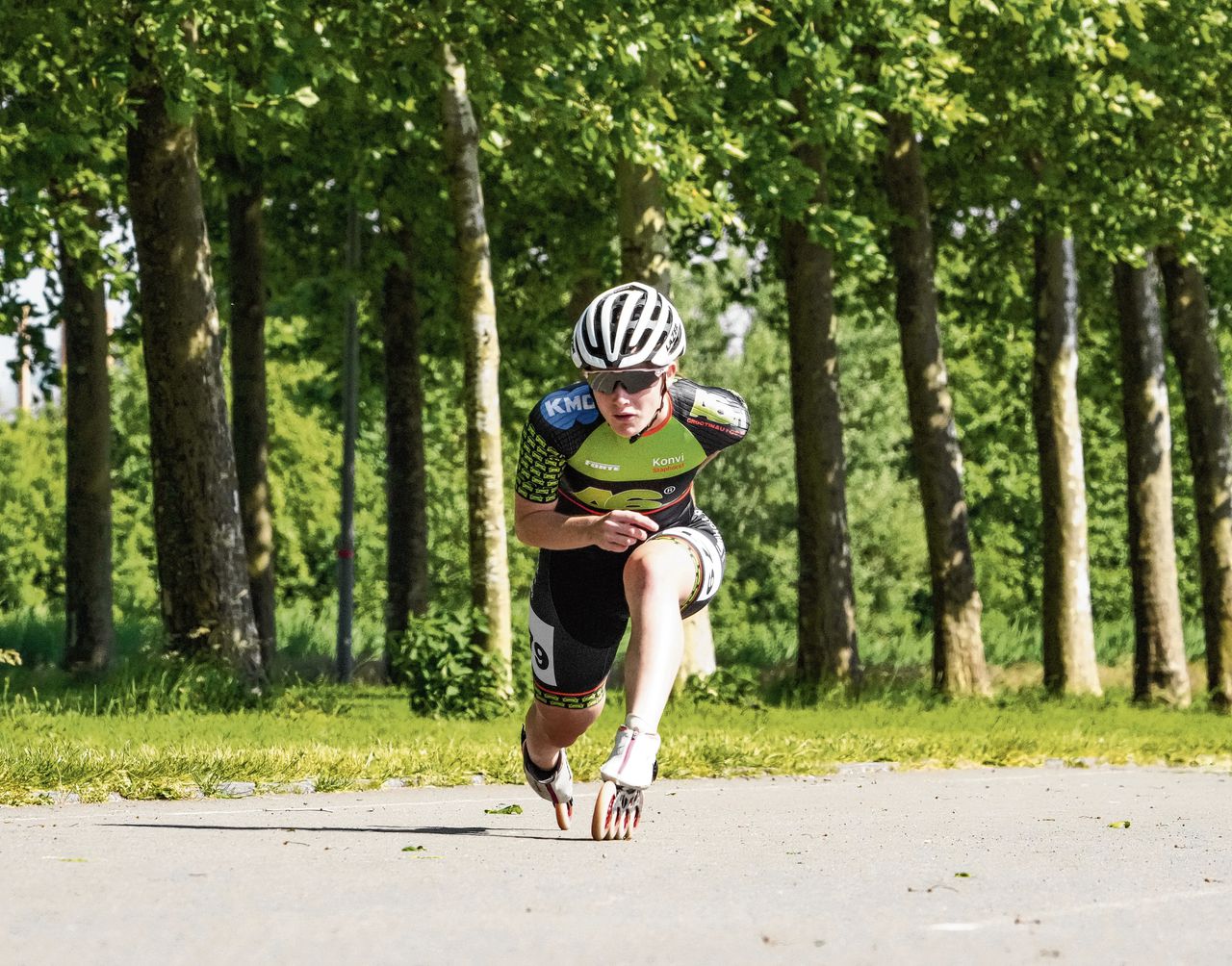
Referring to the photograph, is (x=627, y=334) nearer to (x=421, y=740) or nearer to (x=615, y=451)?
(x=615, y=451)

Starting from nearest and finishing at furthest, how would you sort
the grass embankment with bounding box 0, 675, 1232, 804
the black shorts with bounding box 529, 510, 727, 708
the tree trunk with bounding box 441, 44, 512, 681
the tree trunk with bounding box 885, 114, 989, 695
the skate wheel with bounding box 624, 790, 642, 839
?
1. the skate wheel with bounding box 624, 790, 642, 839
2. the black shorts with bounding box 529, 510, 727, 708
3. the grass embankment with bounding box 0, 675, 1232, 804
4. the tree trunk with bounding box 441, 44, 512, 681
5. the tree trunk with bounding box 885, 114, 989, 695

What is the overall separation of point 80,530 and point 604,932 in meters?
17.0

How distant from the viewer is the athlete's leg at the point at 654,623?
6484 mm

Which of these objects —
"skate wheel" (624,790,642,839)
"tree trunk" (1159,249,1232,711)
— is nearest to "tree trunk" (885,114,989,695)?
"tree trunk" (1159,249,1232,711)

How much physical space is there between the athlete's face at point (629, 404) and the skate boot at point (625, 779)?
1.05m

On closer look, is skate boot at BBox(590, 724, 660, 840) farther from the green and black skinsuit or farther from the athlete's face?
the athlete's face

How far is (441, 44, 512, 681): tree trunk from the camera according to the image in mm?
14484

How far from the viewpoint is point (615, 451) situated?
265 inches

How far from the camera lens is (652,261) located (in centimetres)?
1642

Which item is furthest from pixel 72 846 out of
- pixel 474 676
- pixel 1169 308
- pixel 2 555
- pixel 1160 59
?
pixel 2 555

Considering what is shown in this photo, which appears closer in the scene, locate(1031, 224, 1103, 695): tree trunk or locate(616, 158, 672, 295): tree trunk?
locate(616, 158, 672, 295): tree trunk

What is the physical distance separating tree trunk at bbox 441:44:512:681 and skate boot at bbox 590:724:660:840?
777cm

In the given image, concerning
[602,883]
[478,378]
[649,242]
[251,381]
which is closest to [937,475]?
[649,242]

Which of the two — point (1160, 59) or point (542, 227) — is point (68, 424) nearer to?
point (542, 227)
